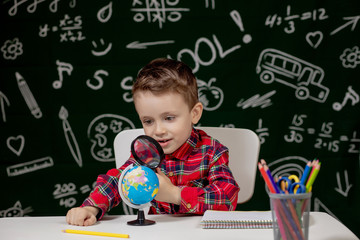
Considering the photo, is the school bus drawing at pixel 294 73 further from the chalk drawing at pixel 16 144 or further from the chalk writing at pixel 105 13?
the chalk drawing at pixel 16 144

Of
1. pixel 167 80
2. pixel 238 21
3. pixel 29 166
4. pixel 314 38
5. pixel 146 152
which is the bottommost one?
pixel 29 166

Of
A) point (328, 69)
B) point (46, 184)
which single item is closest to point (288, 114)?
point (328, 69)

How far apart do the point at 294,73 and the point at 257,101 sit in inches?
9.7

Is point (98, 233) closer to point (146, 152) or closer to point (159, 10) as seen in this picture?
point (146, 152)

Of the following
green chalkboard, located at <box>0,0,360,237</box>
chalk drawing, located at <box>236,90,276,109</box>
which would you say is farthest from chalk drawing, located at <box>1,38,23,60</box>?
chalk drawing, located at <box>236,90,276,109</box>

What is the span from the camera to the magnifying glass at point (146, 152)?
1.06 m

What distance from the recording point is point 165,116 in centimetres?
130

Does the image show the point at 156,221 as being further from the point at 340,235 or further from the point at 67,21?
the point at 67,21

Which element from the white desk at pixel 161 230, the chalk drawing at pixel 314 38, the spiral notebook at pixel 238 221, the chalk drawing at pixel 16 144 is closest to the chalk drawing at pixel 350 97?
the chalk drawing at pixel 314 38

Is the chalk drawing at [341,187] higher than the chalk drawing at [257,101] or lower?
lower

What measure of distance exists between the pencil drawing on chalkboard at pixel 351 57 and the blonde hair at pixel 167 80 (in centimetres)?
131

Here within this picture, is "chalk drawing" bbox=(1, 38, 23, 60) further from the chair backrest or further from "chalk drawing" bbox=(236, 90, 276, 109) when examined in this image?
"chalk drawing" bbox=(236, 90, 276, 109)

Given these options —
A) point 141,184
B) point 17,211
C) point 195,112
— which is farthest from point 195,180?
point 17,211

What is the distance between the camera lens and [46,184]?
2.50 meters
